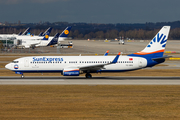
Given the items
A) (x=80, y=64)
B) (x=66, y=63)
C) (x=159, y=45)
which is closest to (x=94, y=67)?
(x=80, y=64)

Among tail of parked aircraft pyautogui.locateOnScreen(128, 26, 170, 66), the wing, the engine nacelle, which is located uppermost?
tail of parked aircraft pyautogui.locateOnScreen(128, 26, 170, 66)

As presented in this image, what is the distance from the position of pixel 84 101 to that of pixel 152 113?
7445 millimetres

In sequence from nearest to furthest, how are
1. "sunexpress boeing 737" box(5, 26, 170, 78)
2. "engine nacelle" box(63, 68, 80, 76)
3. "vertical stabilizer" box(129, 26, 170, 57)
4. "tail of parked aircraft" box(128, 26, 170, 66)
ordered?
1. "engine nacelle" box(63, 68, 80, 76)
2. "sunexpress boeing 737" box(5, 26, 170, 78)
3. "tail of parked aircraft" box(128, 26, 170, 66)
4. "vertical stabilizer" box(129, 26, 170, 57)

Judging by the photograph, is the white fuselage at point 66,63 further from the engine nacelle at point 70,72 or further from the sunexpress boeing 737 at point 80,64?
the engine nacelle at point 70,72

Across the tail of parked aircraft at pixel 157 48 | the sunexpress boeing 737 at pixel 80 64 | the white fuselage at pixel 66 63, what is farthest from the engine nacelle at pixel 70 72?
the tail of parked aircraft at pixel 157 48

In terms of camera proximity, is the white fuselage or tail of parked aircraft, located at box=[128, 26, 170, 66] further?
tail of parked aircraft, located at box=[128, 26, 170, 66]

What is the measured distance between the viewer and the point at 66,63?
45.9 m

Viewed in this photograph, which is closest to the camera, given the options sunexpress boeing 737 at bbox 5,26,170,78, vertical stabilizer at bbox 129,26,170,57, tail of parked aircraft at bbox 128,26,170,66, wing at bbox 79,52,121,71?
wing at bbox 79,52,121,71

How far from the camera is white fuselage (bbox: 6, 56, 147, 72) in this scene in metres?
45.8

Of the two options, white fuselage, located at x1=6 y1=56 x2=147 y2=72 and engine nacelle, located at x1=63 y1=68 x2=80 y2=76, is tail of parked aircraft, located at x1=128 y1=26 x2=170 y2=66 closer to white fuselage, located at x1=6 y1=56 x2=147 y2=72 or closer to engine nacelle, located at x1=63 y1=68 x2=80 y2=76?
white fuselage, located at x1=6 y1=56 x2=147 y2=72

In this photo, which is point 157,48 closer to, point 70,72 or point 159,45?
point 159,45

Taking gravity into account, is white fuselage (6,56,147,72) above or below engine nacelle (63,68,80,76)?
above

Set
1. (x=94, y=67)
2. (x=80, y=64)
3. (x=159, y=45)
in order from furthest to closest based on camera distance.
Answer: (x=159, y=45)
(x=80, y=64)
(x=94, y=67)

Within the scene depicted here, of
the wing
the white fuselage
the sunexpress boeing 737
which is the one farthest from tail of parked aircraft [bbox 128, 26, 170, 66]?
the wing
